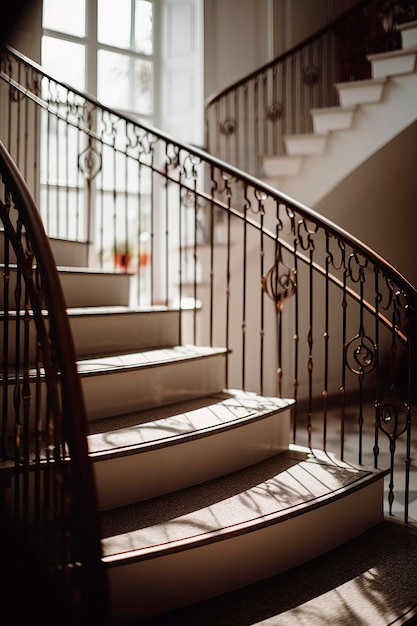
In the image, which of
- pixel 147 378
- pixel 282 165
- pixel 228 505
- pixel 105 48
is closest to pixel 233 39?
pixel 105 48

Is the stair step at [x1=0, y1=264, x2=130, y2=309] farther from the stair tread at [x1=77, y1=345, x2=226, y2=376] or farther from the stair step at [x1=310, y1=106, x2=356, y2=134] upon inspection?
the stair step at [x1=310, y1=106, x2=356, y2=134]

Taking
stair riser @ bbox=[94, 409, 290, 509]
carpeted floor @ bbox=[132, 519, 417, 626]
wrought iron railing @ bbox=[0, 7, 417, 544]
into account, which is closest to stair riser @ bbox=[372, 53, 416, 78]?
wrought iron railing @ bbox=[0, 7, 417, 544]

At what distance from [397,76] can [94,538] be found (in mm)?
4426

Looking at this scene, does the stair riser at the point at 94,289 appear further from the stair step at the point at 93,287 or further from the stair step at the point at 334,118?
the stair step at the point at 334,118

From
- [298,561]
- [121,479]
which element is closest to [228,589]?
[298,561]

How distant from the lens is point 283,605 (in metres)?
2.08

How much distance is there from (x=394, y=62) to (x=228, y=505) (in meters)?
3.95

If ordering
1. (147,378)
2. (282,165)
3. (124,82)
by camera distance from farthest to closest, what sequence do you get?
1. (124,82)
2. (282,165)
3. (147,378)

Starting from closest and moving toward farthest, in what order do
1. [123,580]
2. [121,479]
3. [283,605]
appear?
[123,580], [283,605], [121,479]

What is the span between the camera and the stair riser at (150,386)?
270cm

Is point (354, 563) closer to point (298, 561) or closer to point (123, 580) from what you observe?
point (298, 561)

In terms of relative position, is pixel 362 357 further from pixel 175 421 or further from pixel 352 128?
pixel 352 128

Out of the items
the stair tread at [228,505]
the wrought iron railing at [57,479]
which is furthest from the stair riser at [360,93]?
the wrought iron railing at [57,479]

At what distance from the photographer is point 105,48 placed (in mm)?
6484
